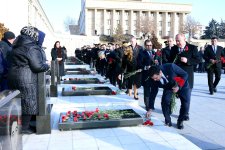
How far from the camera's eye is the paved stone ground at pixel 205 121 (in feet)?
16.8

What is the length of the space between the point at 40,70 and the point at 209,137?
3.24 metres

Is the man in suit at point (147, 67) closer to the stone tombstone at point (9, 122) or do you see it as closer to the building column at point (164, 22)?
the stone tombstone at point (9, 122)

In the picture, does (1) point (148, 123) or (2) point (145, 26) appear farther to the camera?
(2) point (145, 26)

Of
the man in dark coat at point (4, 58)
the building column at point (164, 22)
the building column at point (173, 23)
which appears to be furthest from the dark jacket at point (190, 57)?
the building column at point (173, 23)

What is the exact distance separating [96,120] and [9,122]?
2.87 meters

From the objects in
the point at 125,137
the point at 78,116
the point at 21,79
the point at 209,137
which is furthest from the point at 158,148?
the point at 21,79

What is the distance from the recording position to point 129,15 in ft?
287

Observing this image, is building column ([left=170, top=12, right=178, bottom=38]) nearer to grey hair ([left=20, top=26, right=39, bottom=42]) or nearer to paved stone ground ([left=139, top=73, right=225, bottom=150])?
paved stone ground ([left=139, top=73, right=225, bottom=150])

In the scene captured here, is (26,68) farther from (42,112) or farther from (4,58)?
(4,58)

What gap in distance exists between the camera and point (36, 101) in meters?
5.21

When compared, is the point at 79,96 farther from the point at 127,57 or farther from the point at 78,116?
the point at 78,116

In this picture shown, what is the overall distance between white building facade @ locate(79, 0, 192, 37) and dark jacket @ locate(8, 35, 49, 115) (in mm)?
75720

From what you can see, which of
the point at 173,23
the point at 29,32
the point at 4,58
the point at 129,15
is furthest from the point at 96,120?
the point at 173,23

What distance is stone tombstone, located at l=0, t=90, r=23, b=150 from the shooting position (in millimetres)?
2815
